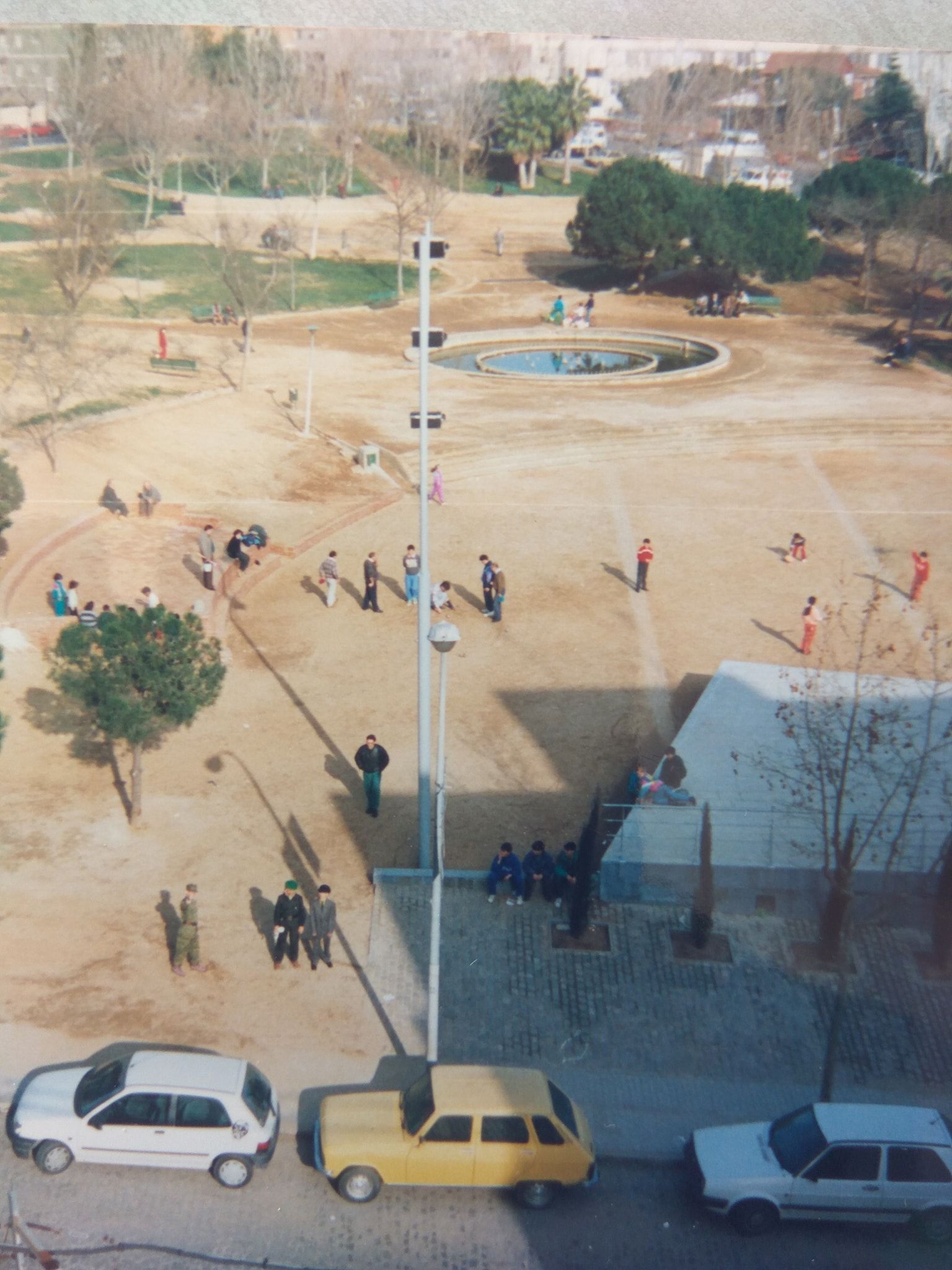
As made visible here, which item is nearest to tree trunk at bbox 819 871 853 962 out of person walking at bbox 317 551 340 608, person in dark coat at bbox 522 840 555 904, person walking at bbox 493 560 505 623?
person in dark coat at bbox 522 840 555 904

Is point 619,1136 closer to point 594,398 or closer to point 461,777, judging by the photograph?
point 461,777

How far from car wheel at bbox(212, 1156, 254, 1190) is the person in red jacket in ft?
58.8

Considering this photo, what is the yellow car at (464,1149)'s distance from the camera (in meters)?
10.5

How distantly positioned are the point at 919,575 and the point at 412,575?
32.3 feet

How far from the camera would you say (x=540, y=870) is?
14812 mm

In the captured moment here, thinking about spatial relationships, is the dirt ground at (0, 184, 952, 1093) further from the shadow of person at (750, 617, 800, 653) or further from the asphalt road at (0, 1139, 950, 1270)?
the asphalt road at (0, 1139, 950, 1270)

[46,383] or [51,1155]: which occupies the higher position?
[46,383]

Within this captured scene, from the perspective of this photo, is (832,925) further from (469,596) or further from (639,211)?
(639,211)

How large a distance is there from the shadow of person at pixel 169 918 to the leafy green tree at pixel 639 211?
135 feet

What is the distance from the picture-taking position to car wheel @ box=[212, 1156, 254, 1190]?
10.7 metres

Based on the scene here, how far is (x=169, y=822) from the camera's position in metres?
16.3

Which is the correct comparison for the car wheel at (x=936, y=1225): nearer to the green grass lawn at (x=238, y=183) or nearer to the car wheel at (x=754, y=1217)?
the car wheel at (x=754, y=1217)

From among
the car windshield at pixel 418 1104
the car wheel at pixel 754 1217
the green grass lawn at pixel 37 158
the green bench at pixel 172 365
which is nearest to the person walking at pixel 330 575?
the car windshield at pixel 418 1104

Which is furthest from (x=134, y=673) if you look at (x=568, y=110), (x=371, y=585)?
(x=568, y=110)
